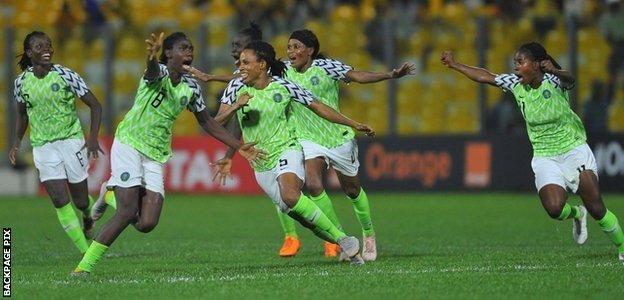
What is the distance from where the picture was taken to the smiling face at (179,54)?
12.1 metres

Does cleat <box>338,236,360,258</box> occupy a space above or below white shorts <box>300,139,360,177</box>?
below

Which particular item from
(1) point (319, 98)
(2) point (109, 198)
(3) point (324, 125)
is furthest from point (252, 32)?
(2) point (109, 198)

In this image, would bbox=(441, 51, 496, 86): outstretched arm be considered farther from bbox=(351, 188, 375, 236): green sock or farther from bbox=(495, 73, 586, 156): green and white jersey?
bbox=(351, 188, 375, 236): green sock

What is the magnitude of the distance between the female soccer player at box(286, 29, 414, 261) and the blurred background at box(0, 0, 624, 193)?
10.9 metres

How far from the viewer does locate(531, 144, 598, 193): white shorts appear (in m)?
13.3

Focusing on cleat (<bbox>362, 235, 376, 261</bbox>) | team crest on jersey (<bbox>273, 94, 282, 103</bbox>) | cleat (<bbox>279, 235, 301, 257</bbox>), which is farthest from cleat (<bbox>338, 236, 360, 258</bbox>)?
cleat (<bbox>279, 235, 301, 257</bbox>)

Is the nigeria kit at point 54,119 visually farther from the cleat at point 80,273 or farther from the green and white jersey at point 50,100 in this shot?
the cleat at point 80,273

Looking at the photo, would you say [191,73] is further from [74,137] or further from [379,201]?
[379,201]

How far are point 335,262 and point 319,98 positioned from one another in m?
1.88

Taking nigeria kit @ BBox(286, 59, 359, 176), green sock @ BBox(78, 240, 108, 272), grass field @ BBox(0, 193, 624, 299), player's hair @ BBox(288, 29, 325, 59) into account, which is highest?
player's hair @ BBox(288, 29, 325, 59)

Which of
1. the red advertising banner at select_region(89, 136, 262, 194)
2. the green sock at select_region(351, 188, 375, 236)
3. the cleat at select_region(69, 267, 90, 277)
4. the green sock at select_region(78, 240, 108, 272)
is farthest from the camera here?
the red advertising banner at select_region(89, 136, 262, 194)

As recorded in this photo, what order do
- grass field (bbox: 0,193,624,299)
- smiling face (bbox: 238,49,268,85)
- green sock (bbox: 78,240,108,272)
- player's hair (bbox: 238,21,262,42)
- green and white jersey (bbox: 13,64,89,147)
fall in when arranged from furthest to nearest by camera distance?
player's hair (bbox: 238,21,262,42) < green and white jersey (bbox: 13,64,89,147) < smiling face (bbox: 238,49,268,85) < green sock (bbox: 78,240,108,272) < grass field (bbox: 0,193,624,299)

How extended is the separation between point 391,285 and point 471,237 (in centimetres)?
599

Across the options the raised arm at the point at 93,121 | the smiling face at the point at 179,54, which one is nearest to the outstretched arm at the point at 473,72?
the smiling face at the point at 179,54
